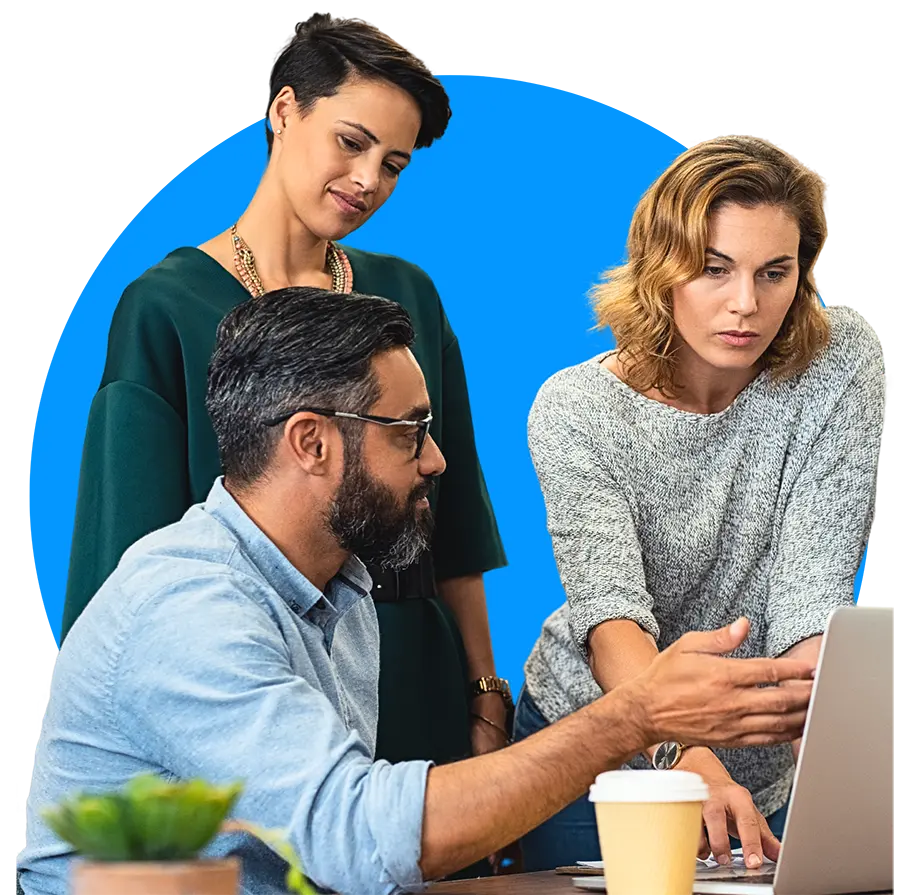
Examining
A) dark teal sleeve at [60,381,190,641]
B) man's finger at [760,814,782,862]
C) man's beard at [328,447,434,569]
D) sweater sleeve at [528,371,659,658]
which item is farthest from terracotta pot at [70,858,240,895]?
dark teal sleeve at [60,381,190,641]

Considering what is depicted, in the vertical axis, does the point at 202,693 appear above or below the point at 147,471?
below

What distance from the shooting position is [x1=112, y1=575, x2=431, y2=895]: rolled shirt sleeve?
3.88 feet

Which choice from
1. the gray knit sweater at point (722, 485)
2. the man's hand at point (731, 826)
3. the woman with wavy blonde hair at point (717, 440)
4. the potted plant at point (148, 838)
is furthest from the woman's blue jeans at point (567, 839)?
the potted plant at point (148, 838)

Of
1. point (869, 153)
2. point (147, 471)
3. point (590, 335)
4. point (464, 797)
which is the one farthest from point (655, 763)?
point (869, 153)

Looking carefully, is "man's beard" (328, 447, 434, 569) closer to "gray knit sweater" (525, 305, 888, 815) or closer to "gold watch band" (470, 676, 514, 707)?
"gray knit sweater" (525, 305, 888, 815)

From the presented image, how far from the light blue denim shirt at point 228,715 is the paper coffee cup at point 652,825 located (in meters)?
0.18

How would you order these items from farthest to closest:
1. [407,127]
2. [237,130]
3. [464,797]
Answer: [237,130] < [407,127] < [464,797]

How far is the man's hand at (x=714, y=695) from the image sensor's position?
1236 mm

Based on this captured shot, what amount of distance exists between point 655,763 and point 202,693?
27.2 inches

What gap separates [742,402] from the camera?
6.64 ft

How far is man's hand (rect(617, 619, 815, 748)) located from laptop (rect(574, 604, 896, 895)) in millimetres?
49

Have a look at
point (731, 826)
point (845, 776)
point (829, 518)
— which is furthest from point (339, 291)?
point (845, 776)

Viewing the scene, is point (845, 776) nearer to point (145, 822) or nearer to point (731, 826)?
point (731, 826)

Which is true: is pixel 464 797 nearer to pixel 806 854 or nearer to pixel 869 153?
pixel 806 854
